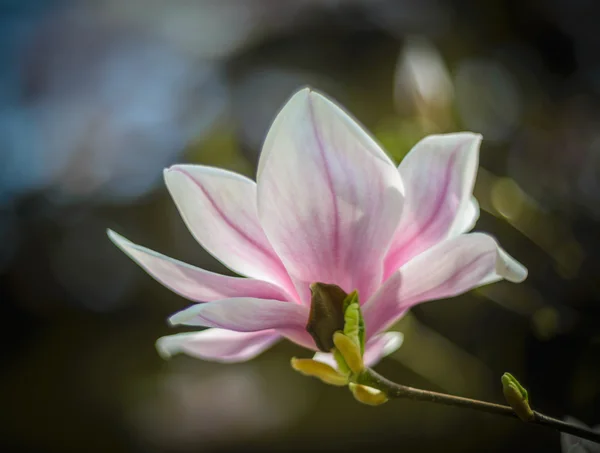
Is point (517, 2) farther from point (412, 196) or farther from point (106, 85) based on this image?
point (106, 85)

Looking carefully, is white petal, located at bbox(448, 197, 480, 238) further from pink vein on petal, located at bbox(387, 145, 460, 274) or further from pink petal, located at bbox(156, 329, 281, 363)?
pink petal, located at bbox(156, 329, 281, 363)

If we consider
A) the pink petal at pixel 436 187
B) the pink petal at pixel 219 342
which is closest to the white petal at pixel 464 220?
the pink petal at pixel 436 187

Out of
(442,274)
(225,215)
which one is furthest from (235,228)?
(442,274)

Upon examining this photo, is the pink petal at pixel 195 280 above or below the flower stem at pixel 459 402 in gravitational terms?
above

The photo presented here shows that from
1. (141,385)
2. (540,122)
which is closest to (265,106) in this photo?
(540,122)

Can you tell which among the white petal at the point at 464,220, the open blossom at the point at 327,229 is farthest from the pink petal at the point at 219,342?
the white petal at the point at 464,220

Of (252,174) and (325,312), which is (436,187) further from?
(252,174)

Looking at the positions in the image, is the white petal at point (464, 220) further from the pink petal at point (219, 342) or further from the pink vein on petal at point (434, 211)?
the pink petal at point (219, 342)
